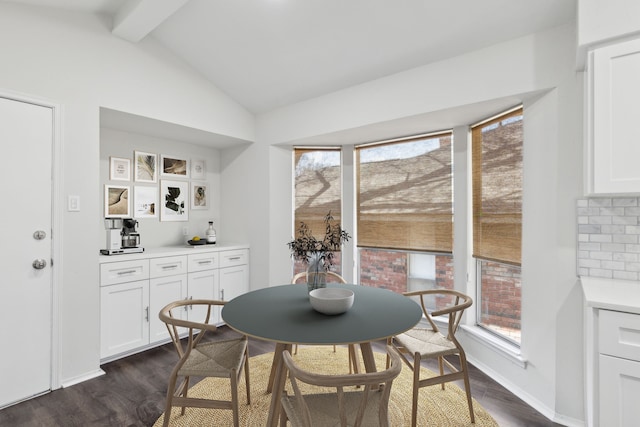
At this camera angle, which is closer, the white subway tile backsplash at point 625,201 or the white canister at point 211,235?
the white subway tile backsplash at point 625,201

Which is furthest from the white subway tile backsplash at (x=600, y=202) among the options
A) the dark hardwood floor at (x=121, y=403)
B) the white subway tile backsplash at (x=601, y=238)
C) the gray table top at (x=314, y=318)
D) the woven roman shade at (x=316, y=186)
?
the woven roman shade at (x=316, y=186)

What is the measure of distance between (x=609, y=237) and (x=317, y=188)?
276 centimetres

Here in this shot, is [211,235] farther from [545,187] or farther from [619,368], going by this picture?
[619,368]

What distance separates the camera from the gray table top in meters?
1.49

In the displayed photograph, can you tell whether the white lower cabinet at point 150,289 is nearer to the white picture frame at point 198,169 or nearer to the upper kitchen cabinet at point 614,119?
the white picture frame at point 198,169

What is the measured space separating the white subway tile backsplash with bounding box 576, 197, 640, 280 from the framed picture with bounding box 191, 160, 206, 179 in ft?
12.7

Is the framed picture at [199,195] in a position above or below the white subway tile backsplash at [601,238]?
above

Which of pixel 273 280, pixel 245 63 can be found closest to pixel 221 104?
pixel 245 63

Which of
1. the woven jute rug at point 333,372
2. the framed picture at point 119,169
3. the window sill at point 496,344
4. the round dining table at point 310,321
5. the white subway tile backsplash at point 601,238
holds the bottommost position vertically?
the woven jute rug at point 333,372

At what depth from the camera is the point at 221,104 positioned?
12.0 ft

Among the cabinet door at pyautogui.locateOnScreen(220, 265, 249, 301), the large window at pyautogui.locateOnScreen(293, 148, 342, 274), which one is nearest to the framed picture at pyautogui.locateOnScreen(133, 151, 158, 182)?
the cabinet door at pyautogui.locateOnScreen(220, 265, 249, 301)

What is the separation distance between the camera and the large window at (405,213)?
3256mm

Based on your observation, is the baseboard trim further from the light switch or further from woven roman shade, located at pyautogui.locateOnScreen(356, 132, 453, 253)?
woven roman shade, located at pyautogui.locateOnScreen(356, 132, 453, 253)

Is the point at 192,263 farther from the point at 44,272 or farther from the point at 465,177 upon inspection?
the point at 465,177
